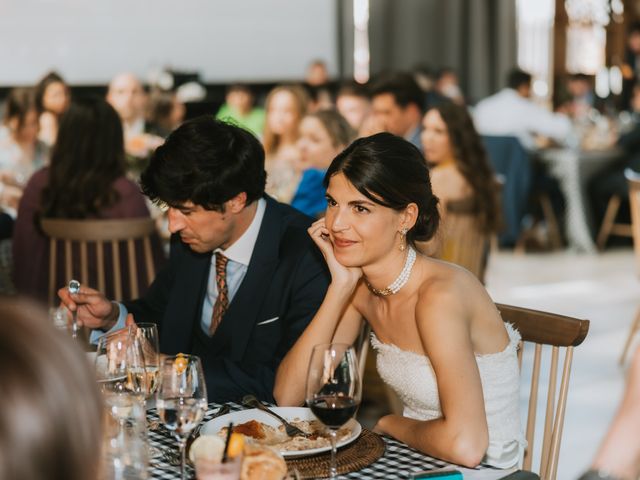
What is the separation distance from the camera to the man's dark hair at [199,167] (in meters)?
2.31

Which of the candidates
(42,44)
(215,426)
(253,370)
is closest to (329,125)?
(253,370)

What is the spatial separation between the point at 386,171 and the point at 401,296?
10.8 inches

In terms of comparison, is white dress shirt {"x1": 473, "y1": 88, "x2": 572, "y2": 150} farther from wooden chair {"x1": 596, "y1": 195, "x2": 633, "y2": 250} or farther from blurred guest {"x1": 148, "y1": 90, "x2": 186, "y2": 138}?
blurred guest {"x1": 148, "y1": 90, "x2": 186, "y2": 138}

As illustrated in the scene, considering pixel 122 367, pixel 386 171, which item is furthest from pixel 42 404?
pixel 386 171

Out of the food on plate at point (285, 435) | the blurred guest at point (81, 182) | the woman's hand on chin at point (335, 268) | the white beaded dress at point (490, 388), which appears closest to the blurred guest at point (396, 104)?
the blurred guest at point (81, 182)

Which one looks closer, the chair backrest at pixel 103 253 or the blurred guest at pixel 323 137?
the chair backrest at pixel 103 253

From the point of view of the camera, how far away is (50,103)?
251 inches

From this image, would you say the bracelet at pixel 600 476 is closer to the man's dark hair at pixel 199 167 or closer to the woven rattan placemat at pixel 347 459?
the woven rattan placemat at pixel 347 459

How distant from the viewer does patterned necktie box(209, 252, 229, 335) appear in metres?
2.43

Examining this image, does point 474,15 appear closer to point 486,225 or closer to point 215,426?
point 486,225

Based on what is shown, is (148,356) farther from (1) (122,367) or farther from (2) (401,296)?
(2) (401,296)

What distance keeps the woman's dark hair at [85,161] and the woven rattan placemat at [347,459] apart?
238 cm

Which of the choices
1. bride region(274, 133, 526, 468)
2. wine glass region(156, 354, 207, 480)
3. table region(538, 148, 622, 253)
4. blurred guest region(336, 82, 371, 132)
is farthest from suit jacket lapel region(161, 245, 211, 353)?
table region(538, 148, 622, 253)

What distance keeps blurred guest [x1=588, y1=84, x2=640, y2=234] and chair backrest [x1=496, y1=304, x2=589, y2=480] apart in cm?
643
